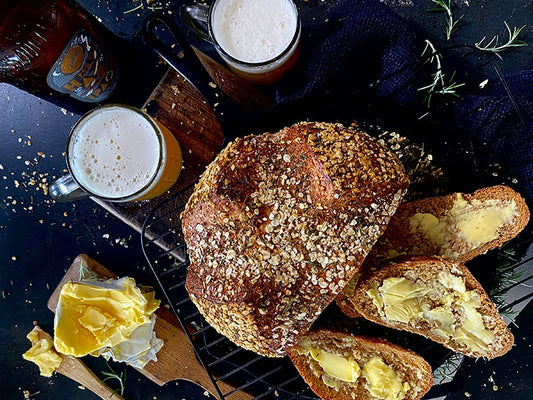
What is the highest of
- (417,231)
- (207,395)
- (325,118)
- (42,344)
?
(325,118)

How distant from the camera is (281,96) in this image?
1931 mm

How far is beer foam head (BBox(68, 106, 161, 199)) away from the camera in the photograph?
1861 mm

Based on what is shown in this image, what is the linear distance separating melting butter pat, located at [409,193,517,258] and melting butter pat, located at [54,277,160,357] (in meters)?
1.06

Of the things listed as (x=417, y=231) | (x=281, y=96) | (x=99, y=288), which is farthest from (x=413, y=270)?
(x=99, y=288)

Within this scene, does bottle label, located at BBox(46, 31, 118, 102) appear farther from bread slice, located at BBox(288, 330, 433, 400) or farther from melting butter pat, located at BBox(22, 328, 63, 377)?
bread slice, located at BBox(288, 330, 433, 400)

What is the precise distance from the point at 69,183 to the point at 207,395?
1018 mm

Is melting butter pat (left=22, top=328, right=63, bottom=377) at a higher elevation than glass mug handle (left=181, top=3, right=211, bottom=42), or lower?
lower

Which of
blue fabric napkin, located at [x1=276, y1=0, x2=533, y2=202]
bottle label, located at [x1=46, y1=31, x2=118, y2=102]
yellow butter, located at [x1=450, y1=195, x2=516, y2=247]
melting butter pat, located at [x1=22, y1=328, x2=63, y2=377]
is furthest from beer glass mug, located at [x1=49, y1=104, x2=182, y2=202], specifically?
yellow butter, located at [x1=450, y1=195, x2=516, y2=247]

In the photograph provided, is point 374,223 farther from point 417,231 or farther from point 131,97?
point 131,97

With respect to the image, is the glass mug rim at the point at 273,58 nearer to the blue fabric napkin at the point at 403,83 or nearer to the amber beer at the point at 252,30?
the amber beer at the point at 252,30

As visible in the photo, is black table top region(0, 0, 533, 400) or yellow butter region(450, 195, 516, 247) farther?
black table top region(0, 0, 533, 400)

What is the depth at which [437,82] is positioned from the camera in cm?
199

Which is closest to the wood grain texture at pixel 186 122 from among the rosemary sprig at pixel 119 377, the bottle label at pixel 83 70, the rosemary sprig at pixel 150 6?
the bottle label at pixel 83 70

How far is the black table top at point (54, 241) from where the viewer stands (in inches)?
85.7
